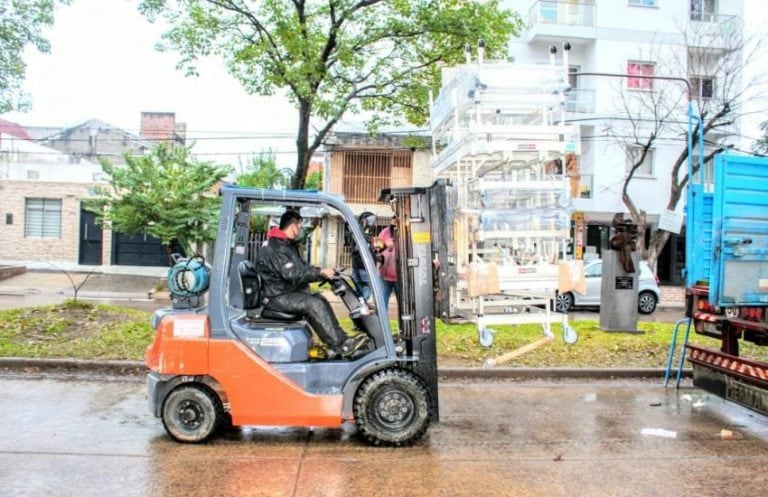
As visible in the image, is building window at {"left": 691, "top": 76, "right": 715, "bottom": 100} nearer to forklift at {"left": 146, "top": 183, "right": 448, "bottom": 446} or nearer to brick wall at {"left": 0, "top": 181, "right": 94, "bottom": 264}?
forklift at {"left": 146, "top": 183, "right": 448, "bottom": 446}

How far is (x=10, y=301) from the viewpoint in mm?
16891

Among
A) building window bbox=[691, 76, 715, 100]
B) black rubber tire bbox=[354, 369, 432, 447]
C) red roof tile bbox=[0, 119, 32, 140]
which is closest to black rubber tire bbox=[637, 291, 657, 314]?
building window bbox=[691, 76, 715, 100]

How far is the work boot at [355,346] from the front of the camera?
5.91m

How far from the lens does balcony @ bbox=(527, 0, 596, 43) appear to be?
89.9 ft

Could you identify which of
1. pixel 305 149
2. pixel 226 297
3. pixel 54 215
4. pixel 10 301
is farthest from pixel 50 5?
pixel 54 215

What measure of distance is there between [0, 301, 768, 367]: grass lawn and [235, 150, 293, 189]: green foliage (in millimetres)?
18757

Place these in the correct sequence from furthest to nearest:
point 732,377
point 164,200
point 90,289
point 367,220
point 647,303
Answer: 1. point 90,289
2. point 164,200
3. point 647,303
4. point 732,377
5. point 367,220

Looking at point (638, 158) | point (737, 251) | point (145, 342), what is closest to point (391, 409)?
point (737, 251)

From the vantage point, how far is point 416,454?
5652 mm

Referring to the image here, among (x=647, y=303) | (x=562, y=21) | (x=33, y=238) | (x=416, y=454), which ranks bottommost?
(x=416, y=454)

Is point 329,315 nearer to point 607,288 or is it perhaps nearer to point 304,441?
point 304,441

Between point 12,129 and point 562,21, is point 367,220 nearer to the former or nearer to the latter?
point 562,21

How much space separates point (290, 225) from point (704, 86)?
24.3 meters

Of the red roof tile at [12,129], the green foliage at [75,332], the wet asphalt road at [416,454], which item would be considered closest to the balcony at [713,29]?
the wet asphalt road at [416,454]
